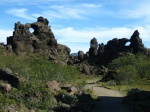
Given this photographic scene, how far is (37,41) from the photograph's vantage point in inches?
5443

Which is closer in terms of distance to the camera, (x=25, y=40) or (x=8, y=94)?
(x=8, y=94)

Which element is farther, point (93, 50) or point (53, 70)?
point (93, 50)

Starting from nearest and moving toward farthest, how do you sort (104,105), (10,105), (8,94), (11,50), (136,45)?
1. (10,105)
2. (8,94)
3. (104,105)
4. (11,50)
5. (136,45)

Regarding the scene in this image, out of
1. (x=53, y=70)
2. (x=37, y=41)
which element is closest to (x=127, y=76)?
(x=53, y=70)

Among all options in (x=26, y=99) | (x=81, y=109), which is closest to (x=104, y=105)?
(x=81, y=109)

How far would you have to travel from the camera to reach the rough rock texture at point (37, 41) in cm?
13212

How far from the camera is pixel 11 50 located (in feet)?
418

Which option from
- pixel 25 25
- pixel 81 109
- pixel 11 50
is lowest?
Answer: pixel 81 109

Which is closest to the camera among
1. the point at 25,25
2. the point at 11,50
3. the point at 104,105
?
the point at 104,105

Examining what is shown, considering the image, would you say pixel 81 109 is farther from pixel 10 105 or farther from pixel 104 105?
pixel 10 105

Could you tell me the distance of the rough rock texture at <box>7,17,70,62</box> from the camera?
13212cm

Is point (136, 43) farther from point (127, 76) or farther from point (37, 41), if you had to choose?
point (127, 76)

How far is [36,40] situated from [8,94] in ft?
329

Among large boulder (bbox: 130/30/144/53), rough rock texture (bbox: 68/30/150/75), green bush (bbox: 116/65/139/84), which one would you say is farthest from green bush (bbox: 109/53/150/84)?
large boulder (bbox: 130/30/144/53)
